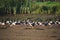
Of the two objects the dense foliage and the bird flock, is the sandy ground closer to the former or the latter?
the bird flock

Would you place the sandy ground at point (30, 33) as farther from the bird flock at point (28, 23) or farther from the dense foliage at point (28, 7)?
the dense foliage at point (28, 7)

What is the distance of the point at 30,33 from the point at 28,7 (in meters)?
0.26

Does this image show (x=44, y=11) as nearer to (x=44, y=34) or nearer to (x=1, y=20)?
(x=44, y=34)

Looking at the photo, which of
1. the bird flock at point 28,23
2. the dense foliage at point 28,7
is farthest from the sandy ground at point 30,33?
the dense foliage at point 28,7

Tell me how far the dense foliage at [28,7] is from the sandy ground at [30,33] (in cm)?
16

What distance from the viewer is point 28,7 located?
2.41 metres

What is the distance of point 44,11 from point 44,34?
23 centimetres

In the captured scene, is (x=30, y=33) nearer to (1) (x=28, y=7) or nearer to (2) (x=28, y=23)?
(2) (x=28, y=23)

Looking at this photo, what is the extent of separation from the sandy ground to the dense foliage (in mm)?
156

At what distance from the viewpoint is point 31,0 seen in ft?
7.88

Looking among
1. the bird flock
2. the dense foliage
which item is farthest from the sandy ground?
the dense foliage

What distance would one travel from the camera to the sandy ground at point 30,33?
2.32 metres

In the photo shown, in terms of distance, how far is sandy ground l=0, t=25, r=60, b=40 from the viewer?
2.32 m

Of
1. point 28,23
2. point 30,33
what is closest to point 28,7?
point 28,23
